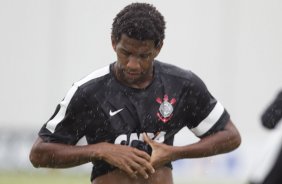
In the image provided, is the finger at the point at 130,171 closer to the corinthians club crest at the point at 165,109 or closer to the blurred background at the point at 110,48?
the corinthians club crest at the point at 165,109

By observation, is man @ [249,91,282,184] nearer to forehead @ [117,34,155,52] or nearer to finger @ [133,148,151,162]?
finger @ [133,148,151,162]

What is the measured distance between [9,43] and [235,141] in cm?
1759

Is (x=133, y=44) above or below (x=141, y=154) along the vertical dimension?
above

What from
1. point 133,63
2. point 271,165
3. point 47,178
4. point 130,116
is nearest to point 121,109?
point 130,116

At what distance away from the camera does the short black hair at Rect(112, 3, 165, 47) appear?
5.74 m

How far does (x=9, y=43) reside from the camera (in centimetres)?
2312

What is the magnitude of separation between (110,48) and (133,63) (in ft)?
55.5

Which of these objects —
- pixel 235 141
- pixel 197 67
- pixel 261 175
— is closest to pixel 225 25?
pixel 197 67

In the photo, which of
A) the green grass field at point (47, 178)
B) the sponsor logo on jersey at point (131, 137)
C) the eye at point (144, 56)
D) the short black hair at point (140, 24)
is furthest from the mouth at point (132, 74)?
the green grass field at point (47, 178)

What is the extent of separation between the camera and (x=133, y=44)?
5715mm

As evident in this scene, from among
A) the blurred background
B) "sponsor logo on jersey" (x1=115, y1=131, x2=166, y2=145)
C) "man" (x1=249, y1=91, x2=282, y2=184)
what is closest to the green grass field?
the blurred background

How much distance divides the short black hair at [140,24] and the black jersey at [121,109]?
288 millimetres

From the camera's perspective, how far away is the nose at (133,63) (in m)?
5.71

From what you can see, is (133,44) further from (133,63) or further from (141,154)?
(141,154)
